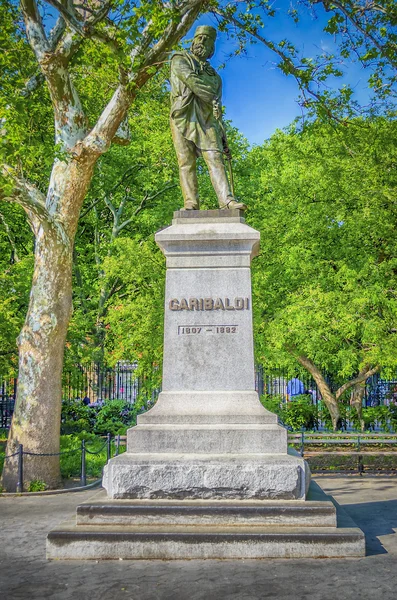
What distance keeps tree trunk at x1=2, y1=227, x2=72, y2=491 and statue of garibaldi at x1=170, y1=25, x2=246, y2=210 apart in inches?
215

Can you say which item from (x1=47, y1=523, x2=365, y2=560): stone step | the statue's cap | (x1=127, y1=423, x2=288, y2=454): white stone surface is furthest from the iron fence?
(x1=47, y1=523, x2=365, y2=560): stone step

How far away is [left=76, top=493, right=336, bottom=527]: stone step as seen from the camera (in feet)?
22.6

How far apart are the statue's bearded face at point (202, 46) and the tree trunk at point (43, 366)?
5887 mm

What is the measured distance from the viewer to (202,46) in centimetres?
906

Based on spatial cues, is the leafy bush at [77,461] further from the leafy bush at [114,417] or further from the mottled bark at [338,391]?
the mottled bark at [338,391]

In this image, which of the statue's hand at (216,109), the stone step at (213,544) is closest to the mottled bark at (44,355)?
the statue's hand at (216,109)

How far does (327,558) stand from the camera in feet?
21.7

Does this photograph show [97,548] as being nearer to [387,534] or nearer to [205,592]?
[205,592]

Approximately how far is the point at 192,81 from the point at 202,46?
613mm

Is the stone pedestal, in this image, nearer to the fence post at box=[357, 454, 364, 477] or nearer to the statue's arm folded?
the statue's arm folded

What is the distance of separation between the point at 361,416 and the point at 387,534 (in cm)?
1339

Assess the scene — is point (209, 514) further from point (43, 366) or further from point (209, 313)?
point (43, 366)

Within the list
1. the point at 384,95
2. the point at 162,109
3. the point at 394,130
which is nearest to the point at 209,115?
the point at 384,95

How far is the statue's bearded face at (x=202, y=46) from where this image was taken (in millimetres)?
9031
